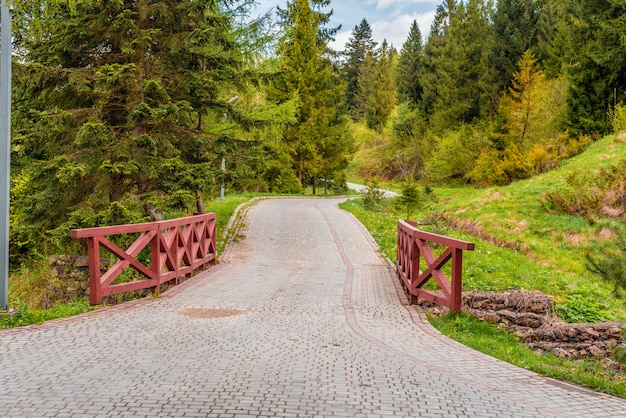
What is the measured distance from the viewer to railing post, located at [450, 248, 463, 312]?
7336mm

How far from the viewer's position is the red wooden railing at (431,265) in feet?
24.2

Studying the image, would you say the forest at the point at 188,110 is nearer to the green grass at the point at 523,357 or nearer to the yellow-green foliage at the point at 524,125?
the yellow-green foliage at the point at 524,125

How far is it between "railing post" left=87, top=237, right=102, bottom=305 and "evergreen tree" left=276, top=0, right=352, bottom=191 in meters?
28.6

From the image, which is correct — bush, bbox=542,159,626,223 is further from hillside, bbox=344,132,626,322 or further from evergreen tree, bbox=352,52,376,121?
evergreen tree, bbox=352,52,376,121

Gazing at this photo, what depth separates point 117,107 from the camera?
42.5ft

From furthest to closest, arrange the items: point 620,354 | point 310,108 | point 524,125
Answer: point 310,108, point 524,125, point 620,354

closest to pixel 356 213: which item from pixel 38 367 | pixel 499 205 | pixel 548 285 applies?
pixel 499 205

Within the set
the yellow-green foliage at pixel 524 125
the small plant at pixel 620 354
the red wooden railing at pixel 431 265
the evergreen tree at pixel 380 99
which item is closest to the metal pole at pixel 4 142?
the red wooden railing at pixel 431 265

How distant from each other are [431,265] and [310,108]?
30211 mm

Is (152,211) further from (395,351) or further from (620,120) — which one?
(620,120)

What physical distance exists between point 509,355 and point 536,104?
1238 inches

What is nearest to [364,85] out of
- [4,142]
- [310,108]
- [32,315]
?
[310,108]

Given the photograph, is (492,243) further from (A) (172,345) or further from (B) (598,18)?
(B) (598,18)

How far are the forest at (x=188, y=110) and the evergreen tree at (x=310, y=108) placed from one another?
0.12 meters
